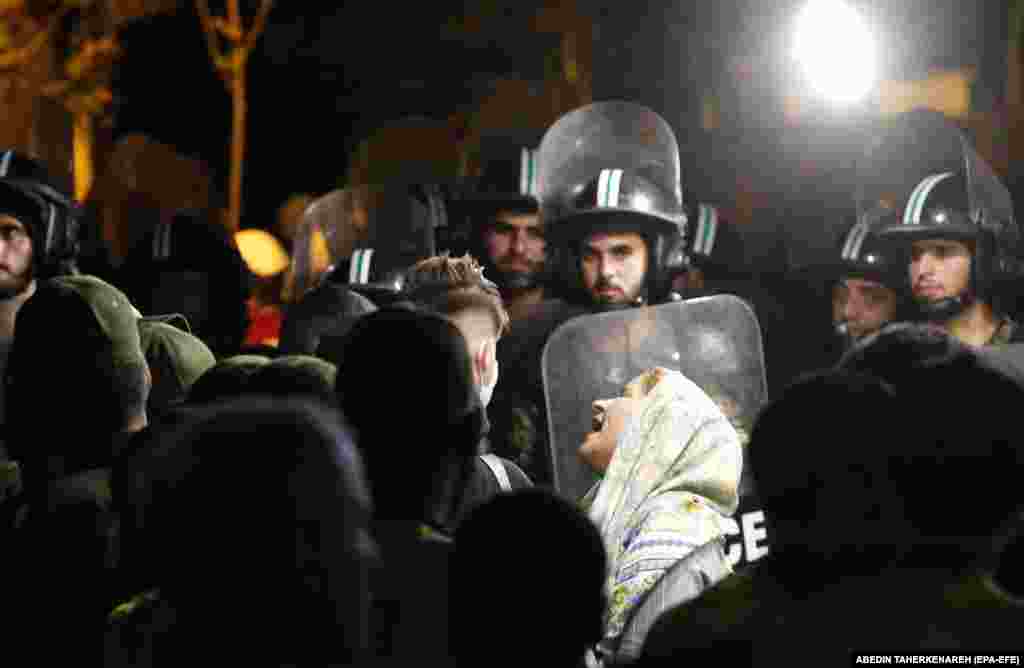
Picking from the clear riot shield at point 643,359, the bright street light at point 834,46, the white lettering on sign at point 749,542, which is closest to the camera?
the white lettering on sign at point 749,542

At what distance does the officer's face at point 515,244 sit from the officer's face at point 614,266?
0.89 m

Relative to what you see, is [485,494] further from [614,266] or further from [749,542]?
[614,266]

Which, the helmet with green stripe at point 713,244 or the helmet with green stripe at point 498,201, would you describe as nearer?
the helmet with green stripe at point 498,201

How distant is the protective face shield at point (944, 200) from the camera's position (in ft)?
27.0

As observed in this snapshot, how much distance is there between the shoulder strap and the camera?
504cm

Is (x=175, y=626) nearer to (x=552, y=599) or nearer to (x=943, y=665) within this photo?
(x=552, y=599)

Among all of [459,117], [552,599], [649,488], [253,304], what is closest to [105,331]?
[649,488]

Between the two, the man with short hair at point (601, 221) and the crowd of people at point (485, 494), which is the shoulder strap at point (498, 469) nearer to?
the crowd of people at point (485, 494)

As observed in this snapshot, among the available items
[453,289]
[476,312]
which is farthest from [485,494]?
[453,289]

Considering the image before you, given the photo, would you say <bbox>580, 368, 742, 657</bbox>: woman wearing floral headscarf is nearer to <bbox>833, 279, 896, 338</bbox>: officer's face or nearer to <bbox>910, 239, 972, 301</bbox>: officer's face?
<bbox>910, 239, 972, 301</bbox>: officer's face

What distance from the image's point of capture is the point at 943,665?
2.99m

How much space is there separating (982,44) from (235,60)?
11292 millimetres

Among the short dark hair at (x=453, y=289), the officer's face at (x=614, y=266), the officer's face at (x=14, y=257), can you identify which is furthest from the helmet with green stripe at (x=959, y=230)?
the officer's face at (x=14, y=257)

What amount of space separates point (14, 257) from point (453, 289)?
2.03 metres
